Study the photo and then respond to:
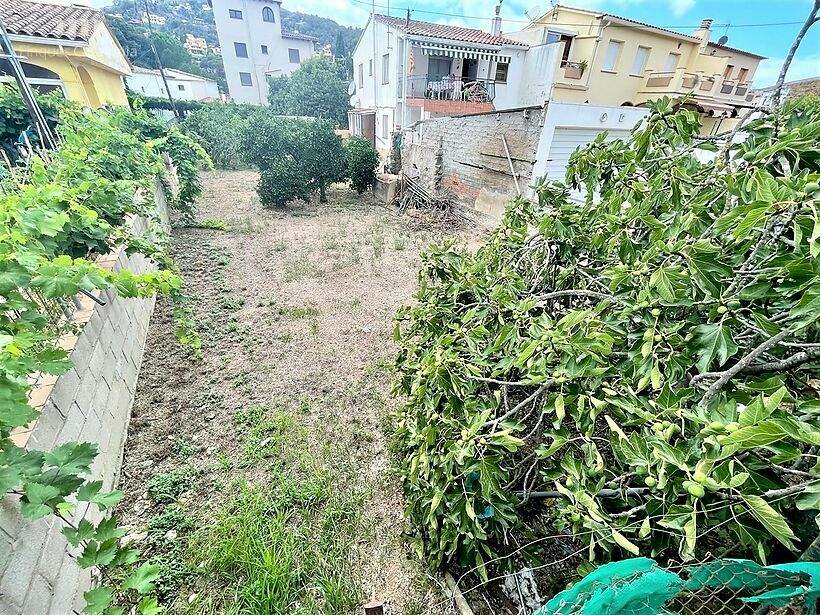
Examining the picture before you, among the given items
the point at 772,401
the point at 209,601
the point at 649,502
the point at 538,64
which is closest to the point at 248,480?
the point at 209,601

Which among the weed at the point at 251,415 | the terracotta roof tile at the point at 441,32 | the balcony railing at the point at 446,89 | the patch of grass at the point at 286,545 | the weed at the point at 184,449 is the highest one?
the terracotta roof tile at the point at 441,32

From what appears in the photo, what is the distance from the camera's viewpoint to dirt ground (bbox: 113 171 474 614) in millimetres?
2256

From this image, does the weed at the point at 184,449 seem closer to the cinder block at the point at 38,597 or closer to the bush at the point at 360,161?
the cinder block at the point at 38,597

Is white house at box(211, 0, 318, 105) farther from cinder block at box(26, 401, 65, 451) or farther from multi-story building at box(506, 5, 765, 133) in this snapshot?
cinder block at box(26, 401, 65, 451)

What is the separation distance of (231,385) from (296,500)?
1504mm

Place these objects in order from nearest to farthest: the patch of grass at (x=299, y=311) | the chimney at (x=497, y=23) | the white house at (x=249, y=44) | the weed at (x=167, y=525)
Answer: the weed at (x=167, y=525) < the patch of grass at (x=299, y=311) < the chimney at (x=497, y=23) < the white house at (x=249, y=44)

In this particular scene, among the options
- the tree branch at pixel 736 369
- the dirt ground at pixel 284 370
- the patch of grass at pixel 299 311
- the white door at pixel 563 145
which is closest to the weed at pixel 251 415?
the dirt ground at pixel 284 370

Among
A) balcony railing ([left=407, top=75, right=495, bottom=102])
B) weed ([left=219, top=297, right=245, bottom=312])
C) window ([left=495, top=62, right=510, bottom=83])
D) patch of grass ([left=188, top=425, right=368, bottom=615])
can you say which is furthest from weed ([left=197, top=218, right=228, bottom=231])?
window ([left=495, top=62, right=510, bottom=83])

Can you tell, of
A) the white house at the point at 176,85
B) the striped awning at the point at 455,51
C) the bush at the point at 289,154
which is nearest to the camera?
the bush at the point at 289,154

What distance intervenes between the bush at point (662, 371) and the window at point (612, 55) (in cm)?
1594

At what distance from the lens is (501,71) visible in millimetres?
14469

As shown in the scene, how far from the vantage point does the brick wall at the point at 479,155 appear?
22.7 ft

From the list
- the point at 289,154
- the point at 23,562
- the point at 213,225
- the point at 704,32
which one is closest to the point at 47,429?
the point at 23,562

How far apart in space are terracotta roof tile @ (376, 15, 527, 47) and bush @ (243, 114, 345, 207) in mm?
6365
